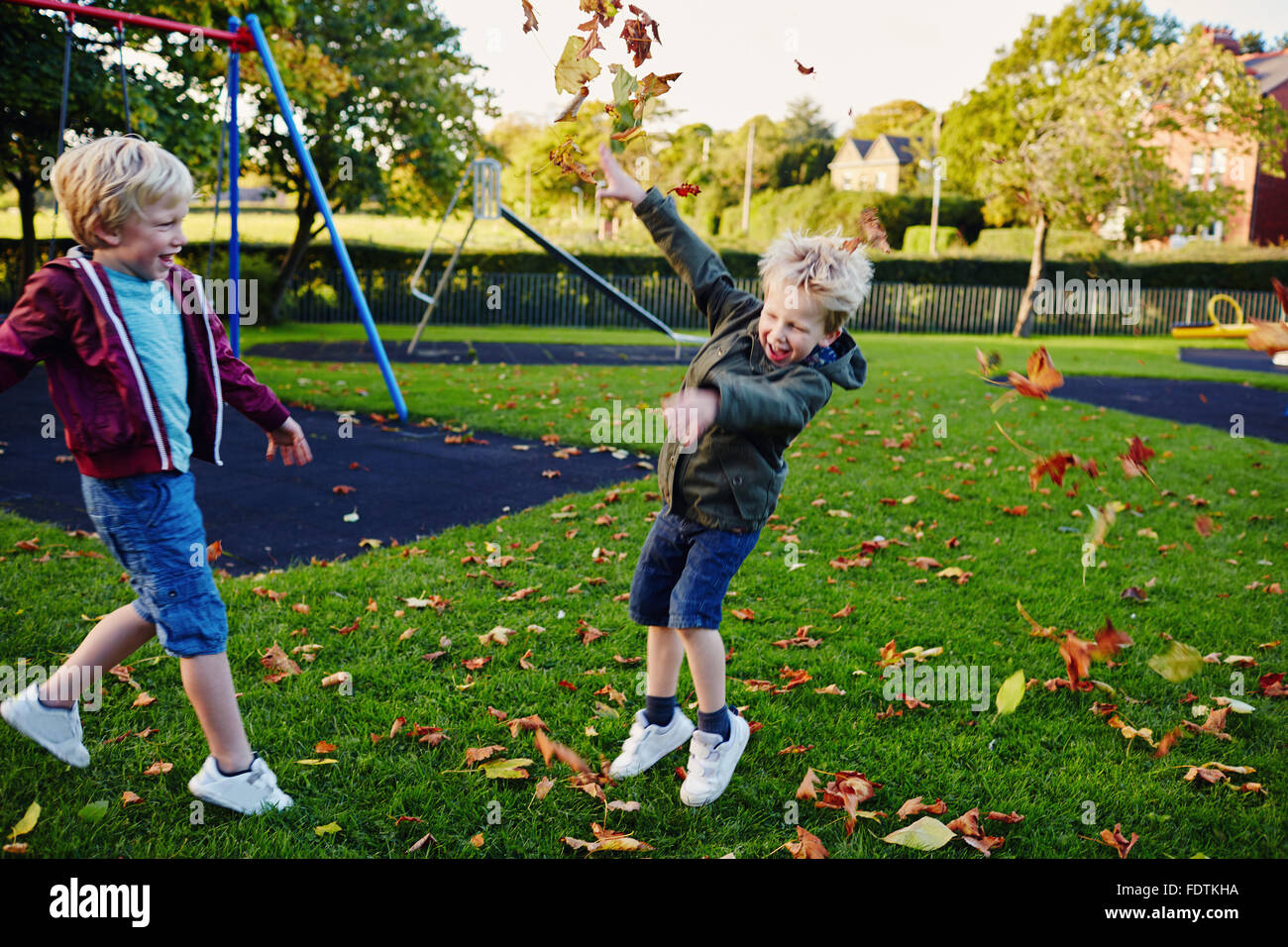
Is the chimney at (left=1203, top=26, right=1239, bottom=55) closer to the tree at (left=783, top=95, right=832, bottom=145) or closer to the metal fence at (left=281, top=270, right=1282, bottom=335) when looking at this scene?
the metal fence at (left=281, top=270, right=1282, bottom=335)

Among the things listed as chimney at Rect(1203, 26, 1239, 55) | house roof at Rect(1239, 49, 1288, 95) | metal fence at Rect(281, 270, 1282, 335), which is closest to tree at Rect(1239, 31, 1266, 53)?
house roof at Rect(1239, 49, 1288, 95)

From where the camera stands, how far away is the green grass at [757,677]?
2574mm

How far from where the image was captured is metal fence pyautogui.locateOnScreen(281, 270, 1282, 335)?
847 inches

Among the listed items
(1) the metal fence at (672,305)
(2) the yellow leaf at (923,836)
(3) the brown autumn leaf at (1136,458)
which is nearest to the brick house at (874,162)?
(1) the metal fence at (672,305)

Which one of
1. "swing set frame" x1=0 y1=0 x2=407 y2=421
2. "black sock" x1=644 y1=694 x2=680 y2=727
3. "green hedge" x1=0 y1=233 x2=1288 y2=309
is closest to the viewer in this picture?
"black sock" x1=644 y1=694 x2=680 y2=727

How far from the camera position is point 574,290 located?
22578 millimetres

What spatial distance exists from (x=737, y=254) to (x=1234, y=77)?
1194cm

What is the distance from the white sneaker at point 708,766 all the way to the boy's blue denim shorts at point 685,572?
1.20 feet

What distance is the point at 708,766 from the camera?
2734 mm

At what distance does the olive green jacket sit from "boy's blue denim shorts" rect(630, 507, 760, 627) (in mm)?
48

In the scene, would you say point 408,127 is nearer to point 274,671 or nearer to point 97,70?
point 97,70

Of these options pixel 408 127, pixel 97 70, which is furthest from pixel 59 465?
pixel 408 127

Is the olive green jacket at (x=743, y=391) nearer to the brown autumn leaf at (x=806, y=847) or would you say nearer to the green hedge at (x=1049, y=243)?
the brown autumn leaf at (x=806, y=847)
